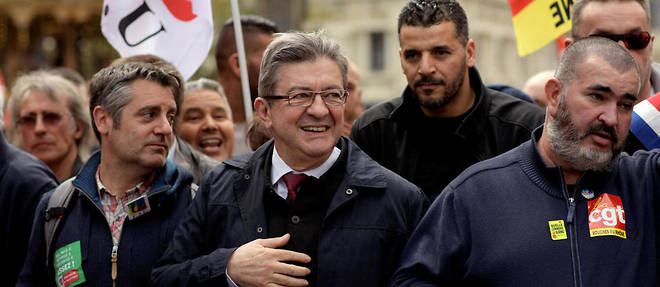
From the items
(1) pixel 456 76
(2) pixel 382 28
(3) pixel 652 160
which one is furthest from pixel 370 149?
(2) pixel 382 28

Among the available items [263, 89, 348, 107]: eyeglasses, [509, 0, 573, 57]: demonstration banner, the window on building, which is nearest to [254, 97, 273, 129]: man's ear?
[263, 89, 348, 107]: eyeglasses

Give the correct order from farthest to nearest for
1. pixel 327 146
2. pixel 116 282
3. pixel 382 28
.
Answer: pixel 382 28, pixel 116 282, pixel 327 146

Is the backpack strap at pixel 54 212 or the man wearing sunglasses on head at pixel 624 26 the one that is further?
the man wearing sunglasses on head at pixel 624 26

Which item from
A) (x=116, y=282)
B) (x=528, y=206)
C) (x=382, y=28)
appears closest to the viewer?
(x=528, y=206)

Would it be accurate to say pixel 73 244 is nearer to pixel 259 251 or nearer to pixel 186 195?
pixel 186 195

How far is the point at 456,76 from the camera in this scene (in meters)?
4.79

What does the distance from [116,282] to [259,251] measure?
95 cm

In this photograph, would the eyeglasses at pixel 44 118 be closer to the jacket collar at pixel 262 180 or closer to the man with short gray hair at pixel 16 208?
the man with short gray hair at pixel 16 208

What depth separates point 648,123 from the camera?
3.93m

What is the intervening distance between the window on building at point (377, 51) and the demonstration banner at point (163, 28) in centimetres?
3597

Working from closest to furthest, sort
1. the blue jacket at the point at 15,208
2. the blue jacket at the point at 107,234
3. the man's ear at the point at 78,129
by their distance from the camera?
the blue jacket at the point at 107,234 < the blue jacket at the point at 15,208 < the man's ear at the point at 78,129

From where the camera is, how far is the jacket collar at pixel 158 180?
4.24 metres

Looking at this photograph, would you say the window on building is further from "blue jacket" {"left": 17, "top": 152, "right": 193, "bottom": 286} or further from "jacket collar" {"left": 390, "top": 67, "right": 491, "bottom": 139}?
"blue jacket" {"left": 17, "top": 152, "right": 193, "bottom": 286}

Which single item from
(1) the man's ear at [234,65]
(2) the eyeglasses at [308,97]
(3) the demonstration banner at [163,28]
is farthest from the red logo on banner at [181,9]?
(2) the eyeglasses at [308,97]
